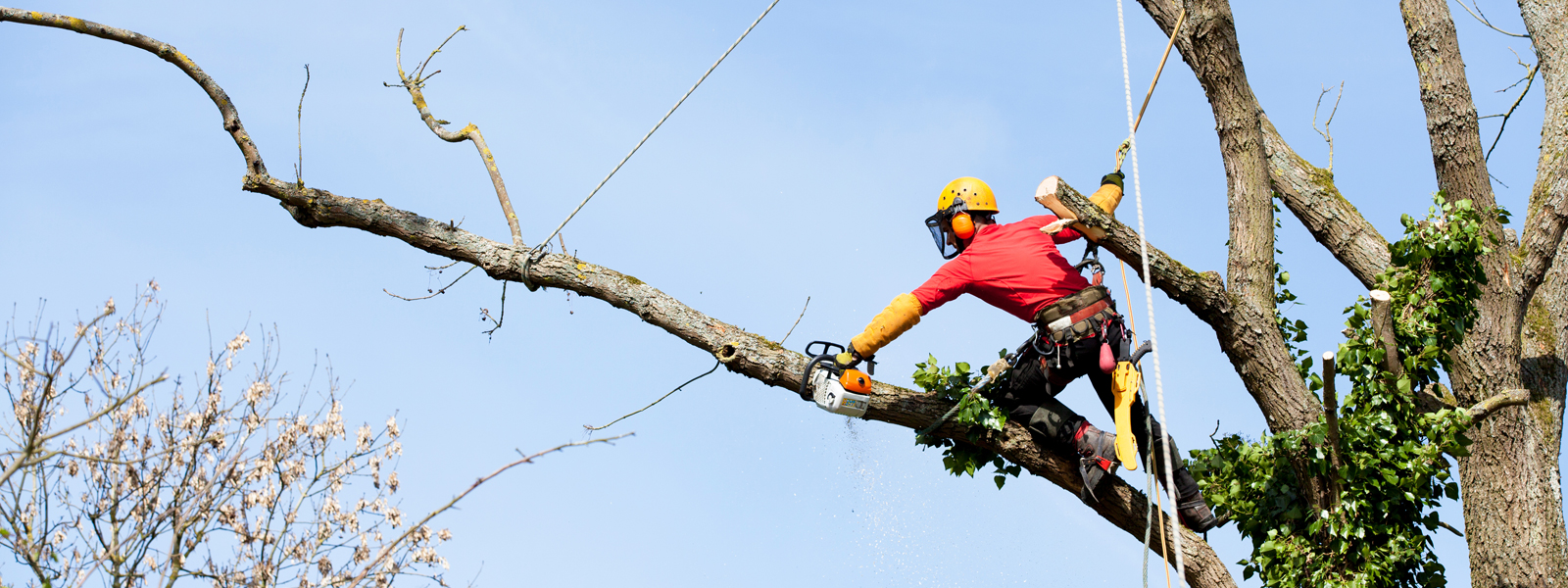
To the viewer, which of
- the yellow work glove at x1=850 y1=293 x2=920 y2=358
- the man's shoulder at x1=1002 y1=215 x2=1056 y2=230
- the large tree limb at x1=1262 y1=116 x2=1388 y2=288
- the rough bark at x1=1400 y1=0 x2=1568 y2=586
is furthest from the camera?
the large tree limb at x1=1262 y1=116 x2=1388 y2=288

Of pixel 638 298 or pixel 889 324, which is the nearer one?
pixel 889 324

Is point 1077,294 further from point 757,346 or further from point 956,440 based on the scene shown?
point 757,346

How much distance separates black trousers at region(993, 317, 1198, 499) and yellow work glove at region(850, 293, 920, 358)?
22.7 inches

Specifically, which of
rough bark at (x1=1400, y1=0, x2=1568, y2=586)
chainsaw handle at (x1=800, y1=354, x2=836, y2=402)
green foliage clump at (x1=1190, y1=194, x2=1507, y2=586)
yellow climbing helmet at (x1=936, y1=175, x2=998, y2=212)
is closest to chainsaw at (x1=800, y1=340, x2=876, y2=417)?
chainsaw handle at (x1=800, y1=354, x2=836, y2=402)

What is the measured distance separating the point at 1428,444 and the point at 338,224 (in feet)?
18.4

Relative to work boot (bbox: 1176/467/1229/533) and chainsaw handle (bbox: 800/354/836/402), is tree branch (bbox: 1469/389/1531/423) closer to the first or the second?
work boot (bbox: 1176/467/1229/533)

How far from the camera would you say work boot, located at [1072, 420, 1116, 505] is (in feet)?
16.6

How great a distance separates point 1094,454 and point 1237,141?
2045 millimetres

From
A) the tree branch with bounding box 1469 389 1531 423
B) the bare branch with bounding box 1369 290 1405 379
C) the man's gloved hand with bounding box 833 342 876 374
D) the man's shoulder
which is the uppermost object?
the man's shoulder

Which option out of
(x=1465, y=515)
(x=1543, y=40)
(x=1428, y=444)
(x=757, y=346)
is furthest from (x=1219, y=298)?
(x=1543, y=40)

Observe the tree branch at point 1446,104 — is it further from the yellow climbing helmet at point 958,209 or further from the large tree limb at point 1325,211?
the yellow climbing helmet at point 958,209

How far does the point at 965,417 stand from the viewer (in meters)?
5.18

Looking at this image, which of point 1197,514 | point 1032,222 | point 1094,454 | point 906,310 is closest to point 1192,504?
point 1197,514

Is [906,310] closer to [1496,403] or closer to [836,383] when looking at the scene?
[836,383]
